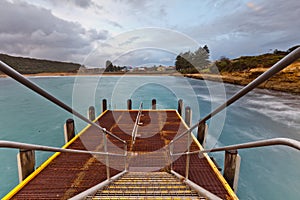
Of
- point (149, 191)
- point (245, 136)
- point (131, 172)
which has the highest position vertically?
point (149, 191)

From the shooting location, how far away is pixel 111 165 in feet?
9.92

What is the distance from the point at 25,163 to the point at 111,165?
1.39 metres

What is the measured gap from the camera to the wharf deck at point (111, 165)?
231cm

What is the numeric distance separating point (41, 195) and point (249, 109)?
1288cm

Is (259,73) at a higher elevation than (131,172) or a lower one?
higher

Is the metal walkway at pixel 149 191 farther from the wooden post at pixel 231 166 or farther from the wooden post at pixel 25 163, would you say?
the wooden post at pixel 25 163

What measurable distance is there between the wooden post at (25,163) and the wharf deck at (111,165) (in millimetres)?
142

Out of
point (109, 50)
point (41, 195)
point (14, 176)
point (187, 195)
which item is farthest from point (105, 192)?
point (109, 50)

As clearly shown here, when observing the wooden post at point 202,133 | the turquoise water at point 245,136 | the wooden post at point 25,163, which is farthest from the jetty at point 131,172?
the turquoise water at point 245,136

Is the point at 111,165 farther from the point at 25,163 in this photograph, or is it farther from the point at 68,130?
the point at 68,130

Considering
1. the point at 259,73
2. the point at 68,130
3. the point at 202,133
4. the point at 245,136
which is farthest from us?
the point at 259,73

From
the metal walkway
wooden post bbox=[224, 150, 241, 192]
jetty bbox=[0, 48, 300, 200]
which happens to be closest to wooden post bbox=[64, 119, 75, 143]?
jetty bbox=[0, 48, 300, 200]

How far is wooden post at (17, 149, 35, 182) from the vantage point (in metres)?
2.51

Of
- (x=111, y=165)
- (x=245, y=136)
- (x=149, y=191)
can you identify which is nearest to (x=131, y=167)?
(x=111, y=165)
